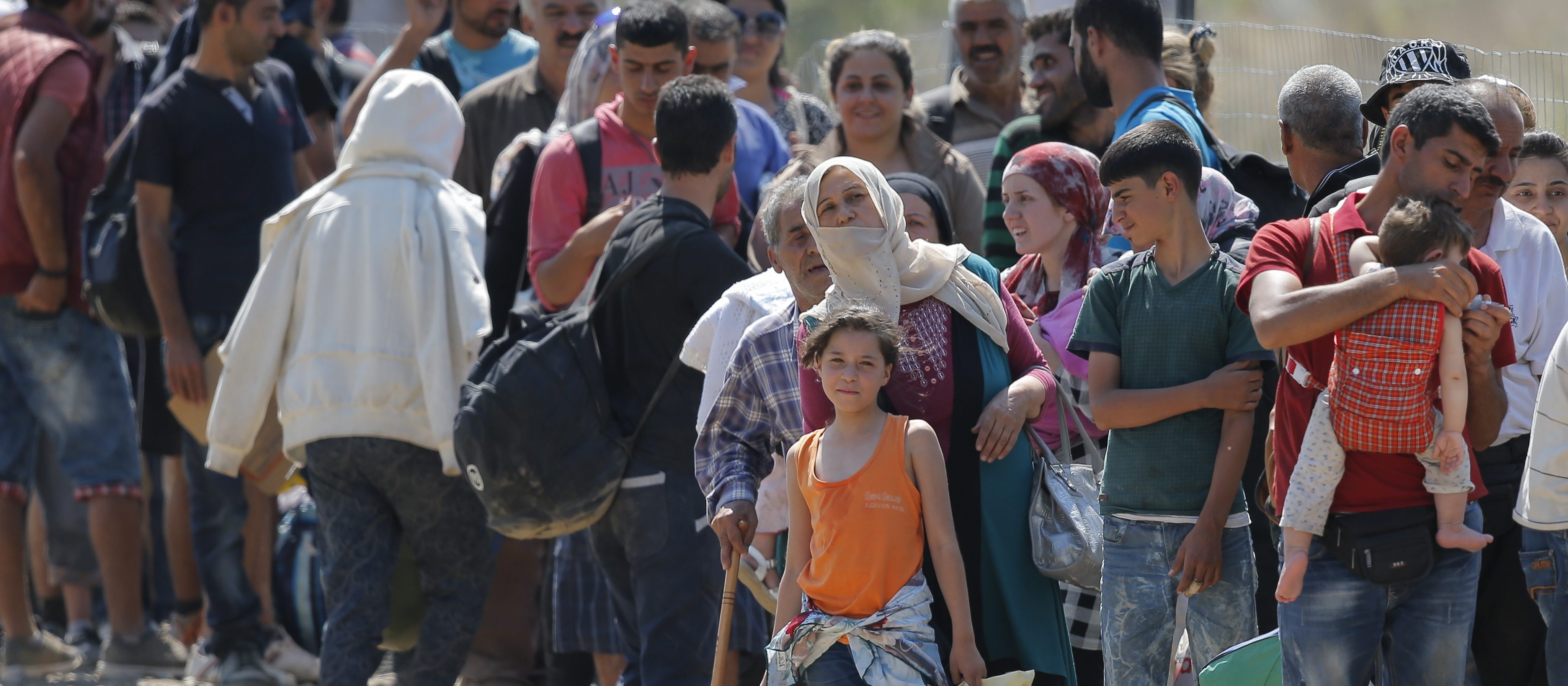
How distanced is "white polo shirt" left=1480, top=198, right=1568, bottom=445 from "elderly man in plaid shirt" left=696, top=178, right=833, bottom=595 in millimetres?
1662

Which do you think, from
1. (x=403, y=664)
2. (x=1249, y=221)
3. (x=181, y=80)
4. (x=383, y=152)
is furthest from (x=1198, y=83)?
(x=181, y=80)

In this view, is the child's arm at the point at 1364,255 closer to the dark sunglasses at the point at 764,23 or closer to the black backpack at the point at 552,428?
the black backpack at the point at 552,428

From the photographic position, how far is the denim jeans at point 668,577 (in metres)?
Result: 4.60

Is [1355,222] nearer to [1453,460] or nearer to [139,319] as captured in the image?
[1453,460]

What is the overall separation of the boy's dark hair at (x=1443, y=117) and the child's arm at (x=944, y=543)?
1.18 metres

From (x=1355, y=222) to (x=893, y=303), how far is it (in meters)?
1.05

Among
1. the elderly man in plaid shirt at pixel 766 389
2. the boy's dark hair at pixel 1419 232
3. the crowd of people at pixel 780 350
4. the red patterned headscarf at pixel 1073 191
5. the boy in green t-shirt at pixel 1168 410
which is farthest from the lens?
the red patterned headscarf at pixel 1073 191

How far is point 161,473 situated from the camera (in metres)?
7.89

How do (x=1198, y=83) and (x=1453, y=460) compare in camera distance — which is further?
(x=1198, y=83)

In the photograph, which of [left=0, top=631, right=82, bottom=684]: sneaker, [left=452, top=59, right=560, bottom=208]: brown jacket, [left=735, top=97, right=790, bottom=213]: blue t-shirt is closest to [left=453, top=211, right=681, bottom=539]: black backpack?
[left=735, top=97, right=790, bottom=213]: blue t-shirt

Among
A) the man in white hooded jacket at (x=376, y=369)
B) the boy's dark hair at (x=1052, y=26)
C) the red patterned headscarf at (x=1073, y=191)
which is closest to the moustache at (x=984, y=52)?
the boy's dark hair at (x=1052, y=26)

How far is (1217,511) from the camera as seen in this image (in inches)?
146


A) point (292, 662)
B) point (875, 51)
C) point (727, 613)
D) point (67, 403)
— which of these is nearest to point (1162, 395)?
point (727, 613)

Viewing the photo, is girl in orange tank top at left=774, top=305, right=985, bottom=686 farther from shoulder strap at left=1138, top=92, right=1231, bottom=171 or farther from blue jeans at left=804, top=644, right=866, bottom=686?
shoulder strap at left=1138, top=92, right=1231, bottom=171
